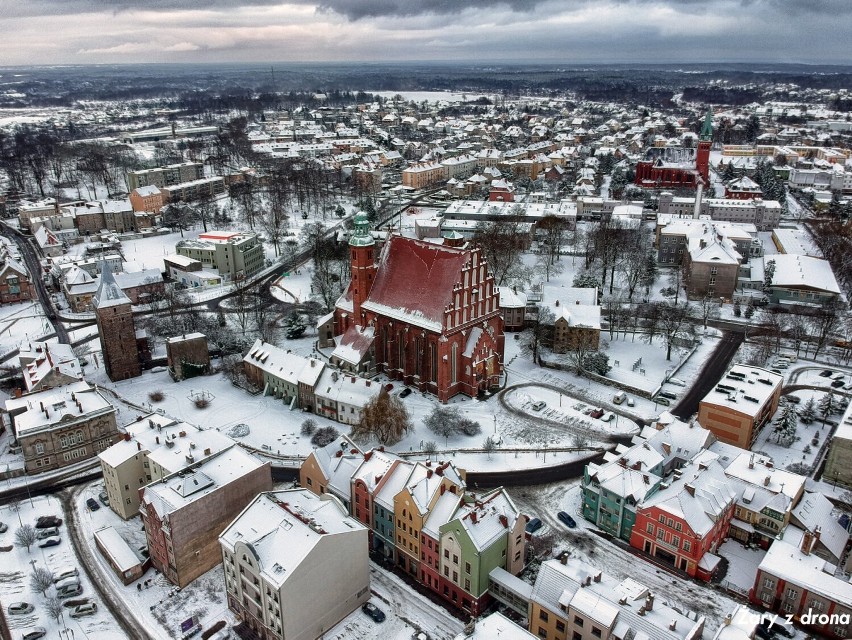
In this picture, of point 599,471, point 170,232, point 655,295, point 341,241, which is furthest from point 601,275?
point 170,232

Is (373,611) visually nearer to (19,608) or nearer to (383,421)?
(383,421)

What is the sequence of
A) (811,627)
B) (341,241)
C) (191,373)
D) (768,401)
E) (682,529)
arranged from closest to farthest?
(811,627) < (682,529) < (768,401) < (191,373) < (341,241)

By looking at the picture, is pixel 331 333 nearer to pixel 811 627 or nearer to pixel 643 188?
pixel 811 627

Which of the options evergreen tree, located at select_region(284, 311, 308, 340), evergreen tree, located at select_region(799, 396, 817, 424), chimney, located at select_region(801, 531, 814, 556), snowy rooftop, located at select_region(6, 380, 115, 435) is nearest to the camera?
chimney, located at select_region(801, 531, 814, 556)

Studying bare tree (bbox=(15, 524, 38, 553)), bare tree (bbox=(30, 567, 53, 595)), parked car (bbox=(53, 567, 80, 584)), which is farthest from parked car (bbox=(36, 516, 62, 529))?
bare tree (bbox=(30, 567, 53, 595))

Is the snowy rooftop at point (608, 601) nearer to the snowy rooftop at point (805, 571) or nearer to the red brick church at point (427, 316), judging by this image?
the snowy rooftop at point (805, 571)

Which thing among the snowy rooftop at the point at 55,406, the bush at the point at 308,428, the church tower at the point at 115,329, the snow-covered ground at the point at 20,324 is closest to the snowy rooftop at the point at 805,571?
the bush at the point at 308,428

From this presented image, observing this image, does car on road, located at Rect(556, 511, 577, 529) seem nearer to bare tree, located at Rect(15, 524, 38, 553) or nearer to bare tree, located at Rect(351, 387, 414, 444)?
bare tree, located at Rect(351, 387, 414, 444)
